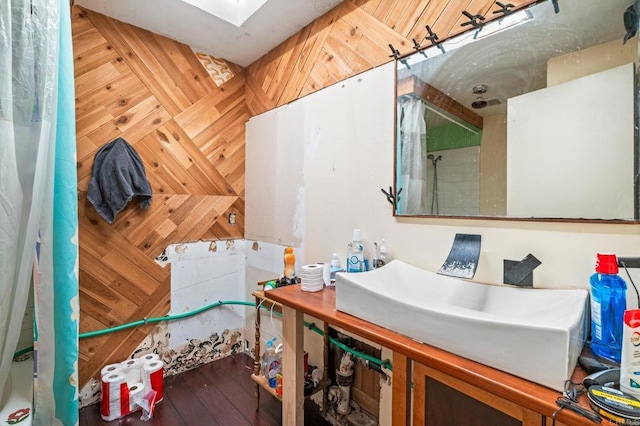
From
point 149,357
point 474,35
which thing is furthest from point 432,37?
point 149,357

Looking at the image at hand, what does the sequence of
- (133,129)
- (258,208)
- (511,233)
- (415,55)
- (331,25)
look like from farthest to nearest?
(258,208), (133,129), (331,25), (415,55), (511,233)

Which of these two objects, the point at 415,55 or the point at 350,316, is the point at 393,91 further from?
the point at 350,316

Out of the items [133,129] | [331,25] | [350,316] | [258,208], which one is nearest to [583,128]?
[350,316]

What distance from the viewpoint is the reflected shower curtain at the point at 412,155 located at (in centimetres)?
130

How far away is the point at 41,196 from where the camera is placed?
3.67ft

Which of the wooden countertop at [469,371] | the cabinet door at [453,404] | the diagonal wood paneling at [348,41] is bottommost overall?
the cabinet door at [453,404]

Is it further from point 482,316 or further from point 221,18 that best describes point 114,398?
point 221,18

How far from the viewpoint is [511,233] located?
104 centimetres

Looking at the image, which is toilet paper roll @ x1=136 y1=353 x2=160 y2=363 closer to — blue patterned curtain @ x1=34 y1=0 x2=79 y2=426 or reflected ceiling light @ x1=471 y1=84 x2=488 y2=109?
blue patterned curtain @ x1=34 y1=0 x2=79 y2=426

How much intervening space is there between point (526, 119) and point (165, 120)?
2.08 meters

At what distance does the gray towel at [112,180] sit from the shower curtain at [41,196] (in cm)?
52

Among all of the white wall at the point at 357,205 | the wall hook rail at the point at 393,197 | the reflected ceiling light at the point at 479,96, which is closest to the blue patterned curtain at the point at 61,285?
the white wall at the point at 357,205

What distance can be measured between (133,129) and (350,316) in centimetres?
184

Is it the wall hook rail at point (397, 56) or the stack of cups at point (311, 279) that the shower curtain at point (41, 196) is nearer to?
the stack of cups at point (311, 279)
